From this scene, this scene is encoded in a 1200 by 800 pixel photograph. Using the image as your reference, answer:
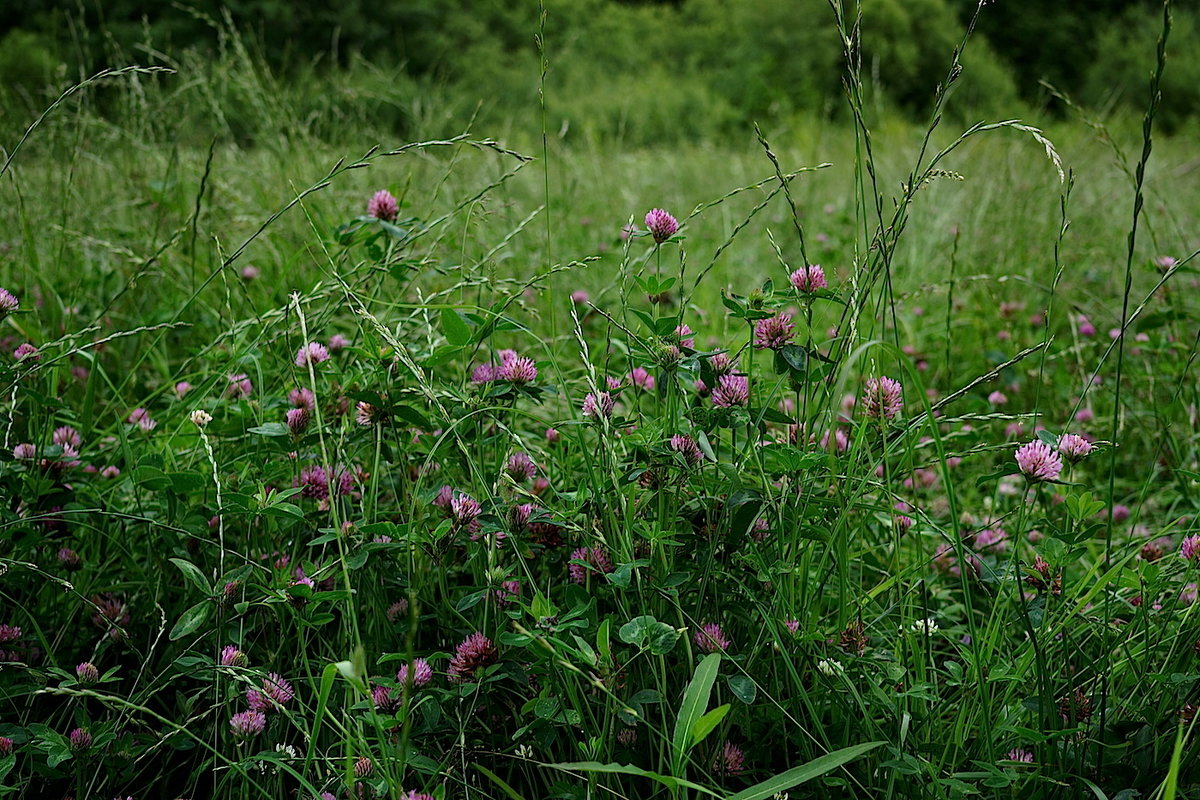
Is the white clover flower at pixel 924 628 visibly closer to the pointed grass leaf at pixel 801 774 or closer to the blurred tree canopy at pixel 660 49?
the pointed grass leaf at pixel 801 774

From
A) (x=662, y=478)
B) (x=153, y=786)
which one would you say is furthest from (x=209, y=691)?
(x=662, y=478)

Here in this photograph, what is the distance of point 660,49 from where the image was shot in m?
14.8

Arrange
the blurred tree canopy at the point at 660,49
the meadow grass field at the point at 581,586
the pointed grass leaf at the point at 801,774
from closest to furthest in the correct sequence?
the pointed grass leaf at the point at 801,774 < the meadow grass field at the point at 581,586 < the blurred tree canopy at the point at 660,49

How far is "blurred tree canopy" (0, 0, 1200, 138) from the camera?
10500 millimetres

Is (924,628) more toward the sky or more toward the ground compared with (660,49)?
more toward the sky

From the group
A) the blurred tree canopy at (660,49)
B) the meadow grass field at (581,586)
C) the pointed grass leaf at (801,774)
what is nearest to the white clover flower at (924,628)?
the meadow grass field at (581,586)

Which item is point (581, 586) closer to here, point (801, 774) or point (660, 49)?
point (801, 774)

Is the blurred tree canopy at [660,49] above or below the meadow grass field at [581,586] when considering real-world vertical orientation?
below

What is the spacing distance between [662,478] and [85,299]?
5.52ft

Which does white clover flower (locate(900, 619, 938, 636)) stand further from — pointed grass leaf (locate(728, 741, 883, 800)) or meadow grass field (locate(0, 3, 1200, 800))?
pointed grass leaf (locate(728, 741, 883, 800))

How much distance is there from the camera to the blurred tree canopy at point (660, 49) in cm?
1050

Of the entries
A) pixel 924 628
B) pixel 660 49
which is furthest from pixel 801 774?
pixel 660 49

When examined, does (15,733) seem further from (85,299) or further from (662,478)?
(85,299)

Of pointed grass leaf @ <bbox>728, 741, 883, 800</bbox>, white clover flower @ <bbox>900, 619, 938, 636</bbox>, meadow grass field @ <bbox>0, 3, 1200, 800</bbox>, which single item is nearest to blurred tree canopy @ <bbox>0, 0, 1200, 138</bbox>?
meadow grass field @ <bbox>0, 3, 1200, 800</bbox>
